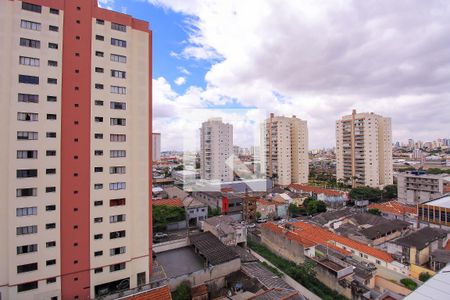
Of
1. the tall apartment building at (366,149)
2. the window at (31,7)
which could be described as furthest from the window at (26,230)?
the tall apartment building at (366,149)

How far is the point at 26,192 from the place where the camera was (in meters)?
9.35

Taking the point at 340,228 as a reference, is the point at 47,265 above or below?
above

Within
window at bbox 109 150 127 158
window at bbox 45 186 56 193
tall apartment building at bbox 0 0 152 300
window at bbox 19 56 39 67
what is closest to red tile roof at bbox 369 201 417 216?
tall apartment building at bbox 0 0 152 300

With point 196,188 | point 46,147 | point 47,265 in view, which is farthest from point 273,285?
point 196,188

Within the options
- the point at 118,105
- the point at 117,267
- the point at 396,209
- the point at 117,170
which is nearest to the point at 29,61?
the point at 118,105

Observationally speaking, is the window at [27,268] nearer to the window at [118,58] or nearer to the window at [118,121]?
the window at [118,121]

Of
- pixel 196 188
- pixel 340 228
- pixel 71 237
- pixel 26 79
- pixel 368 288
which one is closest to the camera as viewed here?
pixel 26 79

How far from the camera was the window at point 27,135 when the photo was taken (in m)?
9.27

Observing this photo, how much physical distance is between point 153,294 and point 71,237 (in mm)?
4123

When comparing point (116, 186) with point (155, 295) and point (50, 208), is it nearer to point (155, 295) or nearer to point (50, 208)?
point (50, 208)

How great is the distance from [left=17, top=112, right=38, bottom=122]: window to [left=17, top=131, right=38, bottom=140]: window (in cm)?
49

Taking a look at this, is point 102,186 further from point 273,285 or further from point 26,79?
point 273,285

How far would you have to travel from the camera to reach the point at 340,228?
18.4m

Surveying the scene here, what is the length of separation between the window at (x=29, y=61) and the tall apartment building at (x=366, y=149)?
3604 centimetres
